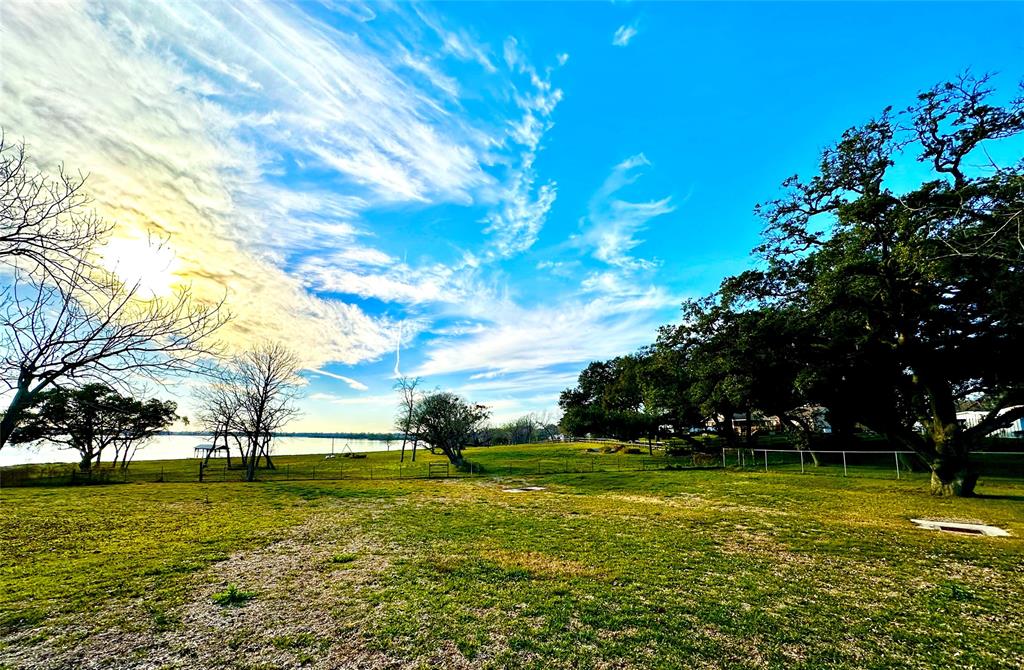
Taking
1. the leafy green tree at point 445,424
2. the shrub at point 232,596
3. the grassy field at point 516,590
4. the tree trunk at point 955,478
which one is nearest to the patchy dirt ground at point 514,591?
the grassy field at point 516,590

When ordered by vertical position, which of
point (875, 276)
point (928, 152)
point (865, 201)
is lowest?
point (875, 276)

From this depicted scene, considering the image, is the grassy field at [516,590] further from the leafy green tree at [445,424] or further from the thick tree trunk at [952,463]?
the leafy green tree at [445,424]

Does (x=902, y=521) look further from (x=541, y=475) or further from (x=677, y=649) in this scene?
(x=541, y=475)

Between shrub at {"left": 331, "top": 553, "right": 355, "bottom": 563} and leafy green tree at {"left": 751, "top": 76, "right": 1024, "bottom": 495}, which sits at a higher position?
leafy green tree at {"left": 751, "top": 76, "right": 1024, "bottom": 495}

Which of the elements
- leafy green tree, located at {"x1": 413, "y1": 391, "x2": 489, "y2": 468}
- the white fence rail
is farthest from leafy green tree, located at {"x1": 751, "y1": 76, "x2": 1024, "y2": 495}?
leafy green tree, located at {"x1": 413, "y1": 391, "x2": 489, "y2": 468}

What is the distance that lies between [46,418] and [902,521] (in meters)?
53.0

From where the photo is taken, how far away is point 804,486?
58.3ft

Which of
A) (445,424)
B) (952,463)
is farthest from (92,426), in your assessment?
(952,463)

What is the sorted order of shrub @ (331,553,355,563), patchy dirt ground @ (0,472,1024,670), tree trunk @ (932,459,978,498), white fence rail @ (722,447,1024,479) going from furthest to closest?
1. white fence rail @ (722,447,1024,479)
2. tree trunk @ (932,459,978,498)
3. shrub @ (331,553,355,563)
4. patchy dirt ground @ (0,472,1024,670)

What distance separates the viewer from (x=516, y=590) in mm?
6000

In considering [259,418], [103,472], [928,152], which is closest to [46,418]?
[103,472]

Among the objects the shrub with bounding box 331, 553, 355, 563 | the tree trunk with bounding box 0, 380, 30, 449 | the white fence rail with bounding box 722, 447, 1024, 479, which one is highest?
the tree trunk with bounding box 0, 380, 30, 449

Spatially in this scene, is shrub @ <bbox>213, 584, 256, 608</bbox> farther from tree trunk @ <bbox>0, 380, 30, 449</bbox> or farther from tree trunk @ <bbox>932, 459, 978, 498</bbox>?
tree trunk @ <bbox>932, 459, 978, 498</bbox>

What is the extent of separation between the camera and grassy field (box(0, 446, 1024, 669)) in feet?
14.2
